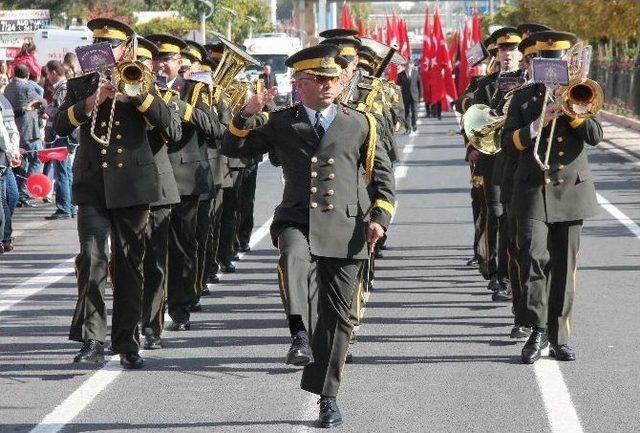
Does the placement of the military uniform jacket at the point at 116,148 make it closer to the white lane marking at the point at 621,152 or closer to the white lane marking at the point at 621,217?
the white lane marking at the point at 621,217

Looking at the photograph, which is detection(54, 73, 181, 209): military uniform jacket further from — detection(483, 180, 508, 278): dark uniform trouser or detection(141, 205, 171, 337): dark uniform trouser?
detection(483, 180, 508, 278): dark uniform trouser

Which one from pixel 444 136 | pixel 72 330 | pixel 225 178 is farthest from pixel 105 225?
pixel 444 136

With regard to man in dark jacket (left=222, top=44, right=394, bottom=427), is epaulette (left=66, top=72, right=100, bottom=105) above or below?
above

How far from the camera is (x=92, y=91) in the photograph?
9.66 metres

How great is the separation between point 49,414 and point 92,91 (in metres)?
2.14

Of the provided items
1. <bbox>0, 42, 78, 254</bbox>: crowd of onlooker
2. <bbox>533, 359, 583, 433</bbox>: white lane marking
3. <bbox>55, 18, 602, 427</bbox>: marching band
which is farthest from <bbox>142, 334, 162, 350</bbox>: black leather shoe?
<bbox>0, 42, 78, 254</bbox>: crowd of onlooker

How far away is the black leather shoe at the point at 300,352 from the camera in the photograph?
7938mm

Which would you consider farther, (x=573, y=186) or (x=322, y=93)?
(x=573, y=186)

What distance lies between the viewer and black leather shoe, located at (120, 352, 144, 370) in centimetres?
970

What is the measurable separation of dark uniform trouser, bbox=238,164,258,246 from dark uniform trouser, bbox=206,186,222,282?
5.38ft

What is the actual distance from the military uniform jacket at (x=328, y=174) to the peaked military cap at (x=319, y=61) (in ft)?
0.95

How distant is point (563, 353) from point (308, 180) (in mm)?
2379

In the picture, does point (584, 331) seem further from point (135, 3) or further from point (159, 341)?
point (135, 3)

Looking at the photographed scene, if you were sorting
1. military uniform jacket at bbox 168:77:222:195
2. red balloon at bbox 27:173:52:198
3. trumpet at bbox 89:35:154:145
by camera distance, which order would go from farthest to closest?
red balloon at bbox 27:173:52:198 < military uniform jacket at bbox 168:77:222:195 < trumpet at bbox 89:35:154:145
